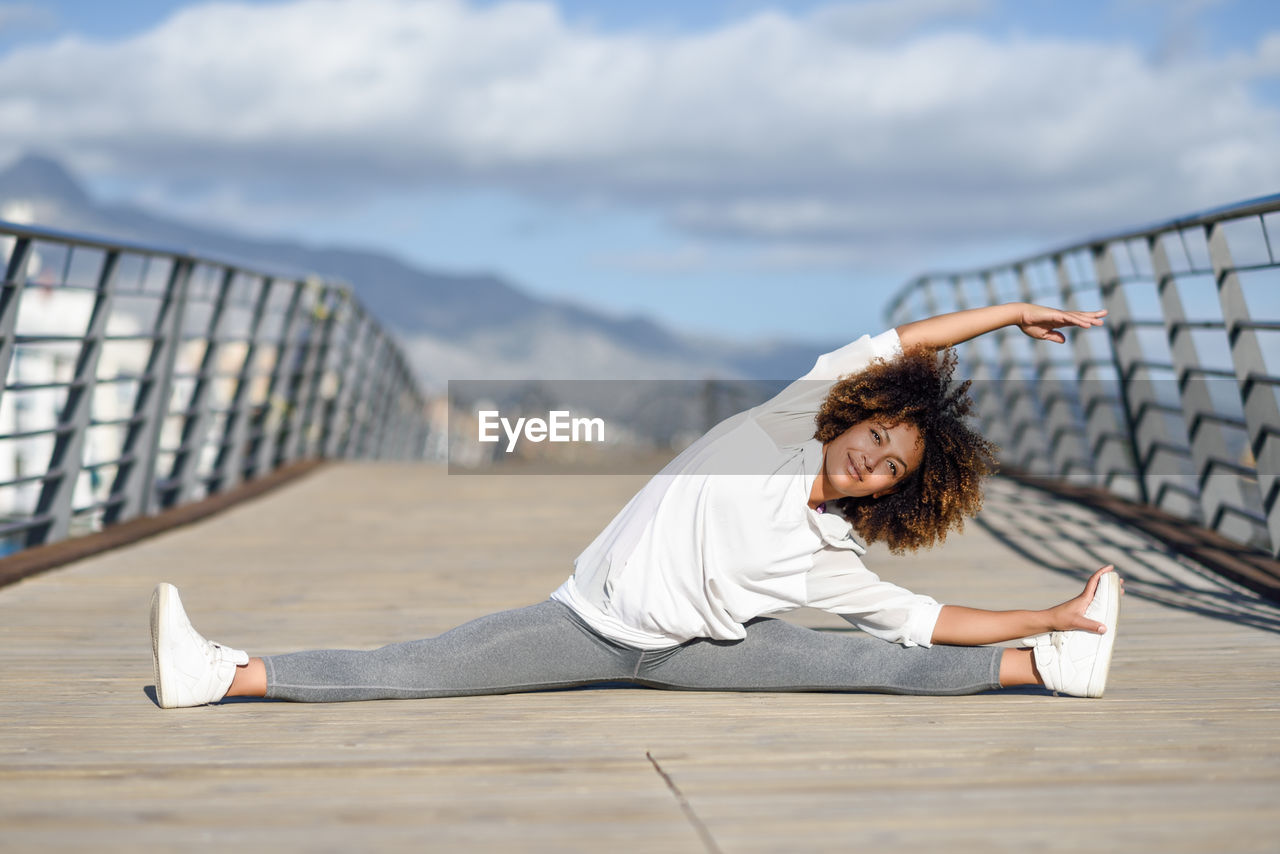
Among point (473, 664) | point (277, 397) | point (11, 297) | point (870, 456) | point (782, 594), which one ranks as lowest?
point (473, 664)

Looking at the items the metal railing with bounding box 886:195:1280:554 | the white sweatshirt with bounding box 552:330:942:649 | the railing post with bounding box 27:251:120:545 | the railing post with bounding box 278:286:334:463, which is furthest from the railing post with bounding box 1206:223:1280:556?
the railing post with bounding box 278:286:334:463

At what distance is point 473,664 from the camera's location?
283 cm

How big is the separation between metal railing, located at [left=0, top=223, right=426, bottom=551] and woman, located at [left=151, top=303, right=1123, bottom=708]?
2.16m

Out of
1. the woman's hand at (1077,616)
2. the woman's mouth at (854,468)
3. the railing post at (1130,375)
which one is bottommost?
the woman's hand at (1077,616)

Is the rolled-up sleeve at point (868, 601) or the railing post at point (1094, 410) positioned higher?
the railing post at point (1094, 410)

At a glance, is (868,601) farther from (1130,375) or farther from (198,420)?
(198,420)

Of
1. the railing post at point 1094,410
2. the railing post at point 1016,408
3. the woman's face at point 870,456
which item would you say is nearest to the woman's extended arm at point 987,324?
the woman's face at point 870,456

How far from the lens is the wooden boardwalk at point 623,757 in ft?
6.15

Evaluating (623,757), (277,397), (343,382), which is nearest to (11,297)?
(623,757)

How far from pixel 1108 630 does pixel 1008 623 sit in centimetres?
21

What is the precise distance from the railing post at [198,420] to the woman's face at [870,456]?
4.80 m

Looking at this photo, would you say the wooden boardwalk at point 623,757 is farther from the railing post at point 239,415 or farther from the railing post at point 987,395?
the railing post at point 987,395

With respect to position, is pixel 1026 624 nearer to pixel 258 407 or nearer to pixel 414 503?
pixel 414 503

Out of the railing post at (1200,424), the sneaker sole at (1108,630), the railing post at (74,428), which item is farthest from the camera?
the railing post at (74,428)
